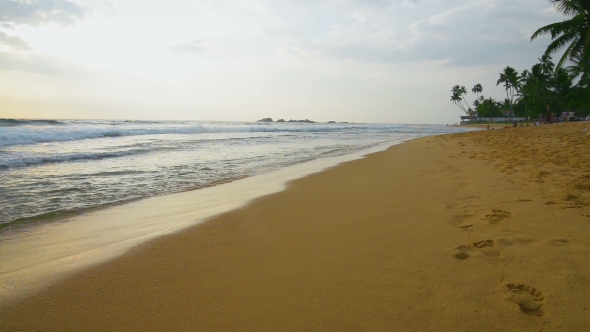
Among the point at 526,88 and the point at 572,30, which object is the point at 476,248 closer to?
the point at 572,30

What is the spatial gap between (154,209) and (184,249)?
1.91m

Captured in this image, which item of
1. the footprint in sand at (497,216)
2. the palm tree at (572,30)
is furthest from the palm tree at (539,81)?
the footprint in sand at (497,216)

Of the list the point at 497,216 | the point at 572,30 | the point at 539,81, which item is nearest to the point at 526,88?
the point at 539,81

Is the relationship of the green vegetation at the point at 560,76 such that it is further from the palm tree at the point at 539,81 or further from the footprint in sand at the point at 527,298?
the footprint in sand at the point at 527,298

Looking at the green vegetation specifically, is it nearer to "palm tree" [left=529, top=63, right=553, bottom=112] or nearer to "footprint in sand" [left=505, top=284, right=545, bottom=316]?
"palm tree" [left=529, top=63, right=553, bottom=112]

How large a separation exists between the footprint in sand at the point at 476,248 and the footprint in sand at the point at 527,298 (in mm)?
457

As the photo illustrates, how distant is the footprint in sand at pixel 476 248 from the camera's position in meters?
2.46

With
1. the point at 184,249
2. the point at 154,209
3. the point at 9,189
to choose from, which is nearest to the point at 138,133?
the point at 9,189

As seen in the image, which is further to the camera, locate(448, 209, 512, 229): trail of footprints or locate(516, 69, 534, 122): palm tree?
locate(516, 69, 534, 122): palm tree

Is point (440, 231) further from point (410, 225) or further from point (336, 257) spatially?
point (336, 257)

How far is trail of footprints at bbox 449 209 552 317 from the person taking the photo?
1805 mm

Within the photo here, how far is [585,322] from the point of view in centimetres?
162

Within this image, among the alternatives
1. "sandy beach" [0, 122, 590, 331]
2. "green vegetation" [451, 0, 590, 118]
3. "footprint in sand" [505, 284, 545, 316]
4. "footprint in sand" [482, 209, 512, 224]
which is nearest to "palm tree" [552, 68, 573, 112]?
"green vegetation" [451, 0, 590, 118]

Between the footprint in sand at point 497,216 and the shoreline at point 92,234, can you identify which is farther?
the footprint in sand at point 497,216
